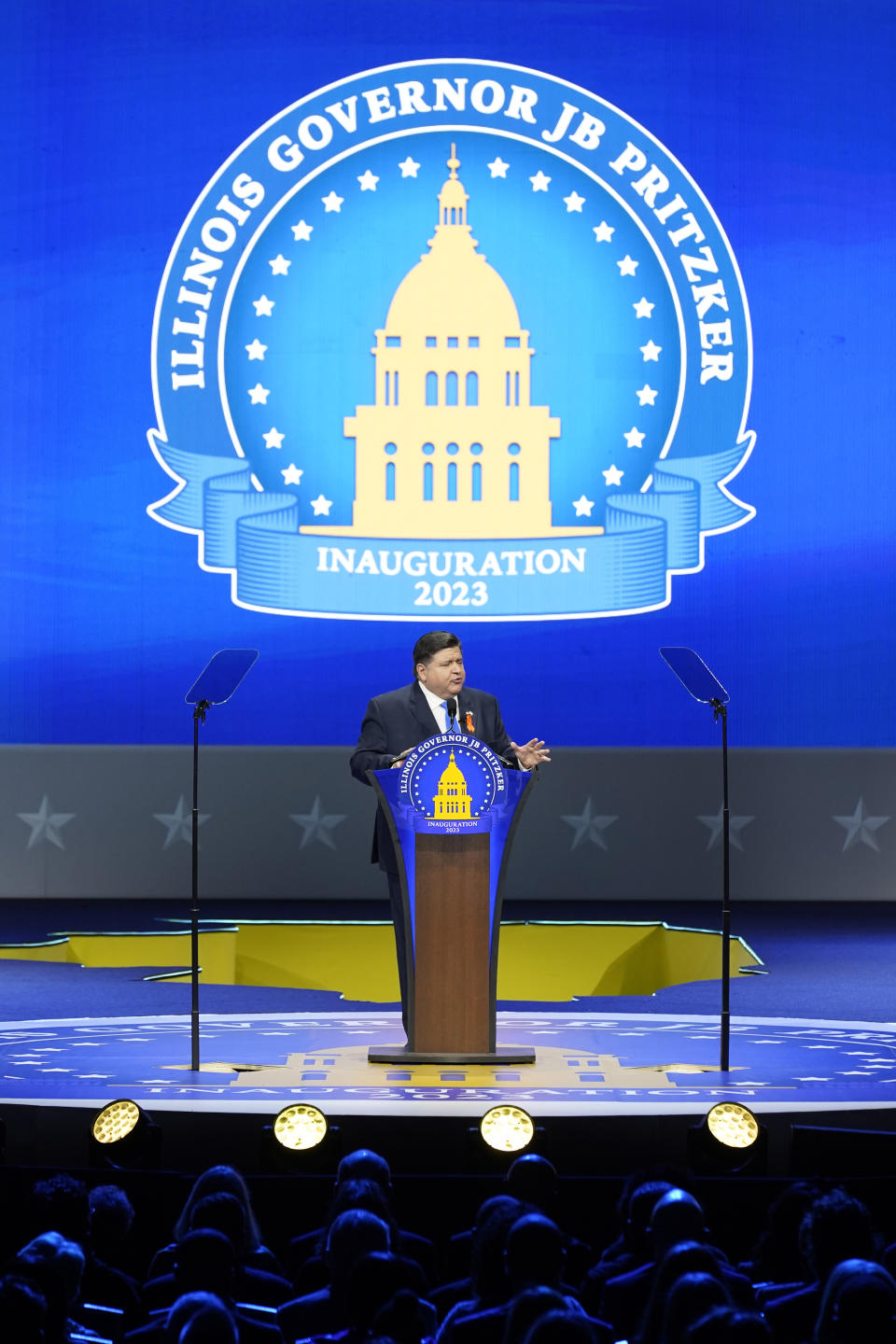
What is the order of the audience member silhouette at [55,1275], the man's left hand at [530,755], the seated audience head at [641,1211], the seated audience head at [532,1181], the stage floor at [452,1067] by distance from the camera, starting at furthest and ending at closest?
the man's left hand at [530,755]
the stage floor at [452,1067]
the seated audience head at [532,1181]
the seated audience head at [641,1211]
the audience member silhouette at [55,1275]

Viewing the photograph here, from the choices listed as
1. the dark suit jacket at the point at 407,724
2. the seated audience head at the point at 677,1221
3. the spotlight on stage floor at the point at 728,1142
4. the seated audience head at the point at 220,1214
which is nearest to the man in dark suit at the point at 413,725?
the dark suit jacket at the point at 407,724

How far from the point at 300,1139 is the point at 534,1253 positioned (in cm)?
132

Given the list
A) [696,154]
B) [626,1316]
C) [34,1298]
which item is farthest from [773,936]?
[34,1298]

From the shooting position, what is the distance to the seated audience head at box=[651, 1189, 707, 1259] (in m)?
2.58

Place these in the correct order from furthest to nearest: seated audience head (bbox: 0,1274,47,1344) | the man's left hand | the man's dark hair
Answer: the man's dark hair → the man's left hand → seated audience head (bbox: 0,1274,47,1344)

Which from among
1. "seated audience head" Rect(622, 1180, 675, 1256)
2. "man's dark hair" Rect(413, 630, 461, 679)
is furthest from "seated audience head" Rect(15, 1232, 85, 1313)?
"man's dark hair" Rect(413, 630, 461, 679)

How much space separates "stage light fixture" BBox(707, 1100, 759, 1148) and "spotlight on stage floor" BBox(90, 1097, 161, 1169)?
1.22m

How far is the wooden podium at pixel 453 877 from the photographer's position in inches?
177

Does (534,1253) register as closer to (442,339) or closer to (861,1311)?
(861,1311)

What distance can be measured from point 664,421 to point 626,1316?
663 cm

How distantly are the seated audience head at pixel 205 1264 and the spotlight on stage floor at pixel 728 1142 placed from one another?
1510mm

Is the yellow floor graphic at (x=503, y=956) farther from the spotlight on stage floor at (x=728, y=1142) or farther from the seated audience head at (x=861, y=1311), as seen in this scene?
the seated audience head at (x=861, y=1311)

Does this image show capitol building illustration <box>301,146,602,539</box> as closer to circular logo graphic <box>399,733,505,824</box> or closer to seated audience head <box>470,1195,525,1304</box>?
circular logo graphic <box>399,733,505,824</box>

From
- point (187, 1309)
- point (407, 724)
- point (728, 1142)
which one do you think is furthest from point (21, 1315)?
point (407, 724)
